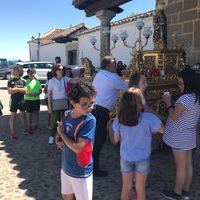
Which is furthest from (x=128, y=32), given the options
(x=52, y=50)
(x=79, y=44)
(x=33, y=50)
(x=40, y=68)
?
(x=33, y=50)

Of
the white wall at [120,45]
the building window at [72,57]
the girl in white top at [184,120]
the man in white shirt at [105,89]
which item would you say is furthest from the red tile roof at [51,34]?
the girl in white top at [184,120]

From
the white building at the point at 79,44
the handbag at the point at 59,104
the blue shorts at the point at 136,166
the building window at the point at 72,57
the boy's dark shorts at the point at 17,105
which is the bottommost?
the blue shorts at the point at 136,166

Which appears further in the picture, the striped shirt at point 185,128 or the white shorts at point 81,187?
the striped shirt at point 185,128

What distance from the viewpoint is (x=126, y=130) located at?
3.87 meters

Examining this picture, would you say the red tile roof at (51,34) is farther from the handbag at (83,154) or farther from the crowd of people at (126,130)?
the handbag at (83,154)

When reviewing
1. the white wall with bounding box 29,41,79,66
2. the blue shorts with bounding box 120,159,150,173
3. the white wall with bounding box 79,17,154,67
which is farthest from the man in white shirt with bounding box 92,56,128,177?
the white wall with bounding box 29,41,79,66

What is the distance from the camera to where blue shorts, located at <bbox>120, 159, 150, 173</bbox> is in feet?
12.6

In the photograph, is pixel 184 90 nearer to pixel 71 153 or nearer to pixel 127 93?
pixel 127 93

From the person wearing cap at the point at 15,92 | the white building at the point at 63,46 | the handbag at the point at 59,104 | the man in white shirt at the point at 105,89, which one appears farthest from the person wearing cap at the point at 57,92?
the white building at the point at 63,46

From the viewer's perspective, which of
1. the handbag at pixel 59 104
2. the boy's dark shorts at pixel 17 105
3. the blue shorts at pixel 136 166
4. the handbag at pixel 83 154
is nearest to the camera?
the handbag at pixel 83 154

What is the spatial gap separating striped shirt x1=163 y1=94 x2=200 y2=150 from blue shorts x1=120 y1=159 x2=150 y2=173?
0.61 m

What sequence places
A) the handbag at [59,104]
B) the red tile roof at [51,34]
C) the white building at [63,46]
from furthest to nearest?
the red tile roof at [51,34], the white building at [63,46], the handbag at [59,104]

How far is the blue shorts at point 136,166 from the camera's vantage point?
385 centimetres

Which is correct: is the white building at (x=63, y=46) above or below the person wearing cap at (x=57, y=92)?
above
